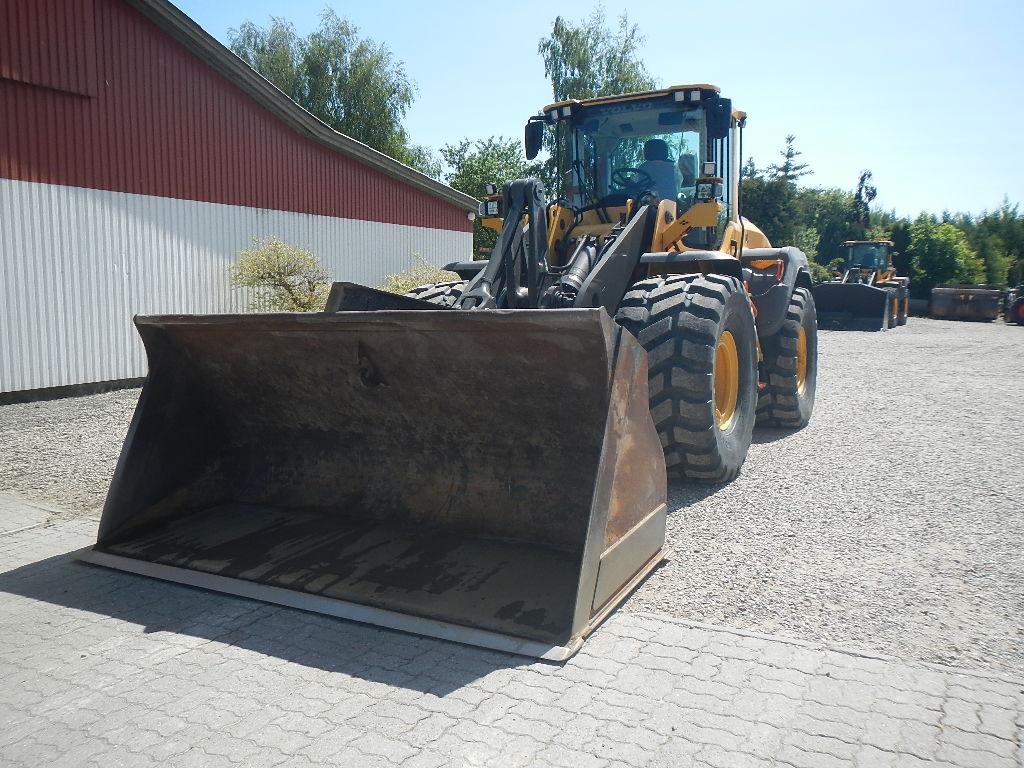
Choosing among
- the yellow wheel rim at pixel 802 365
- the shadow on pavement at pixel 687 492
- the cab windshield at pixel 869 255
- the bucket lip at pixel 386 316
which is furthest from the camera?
the cab windshield at pixel 869 255

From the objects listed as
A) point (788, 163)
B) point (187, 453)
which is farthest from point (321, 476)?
point (788, 163)

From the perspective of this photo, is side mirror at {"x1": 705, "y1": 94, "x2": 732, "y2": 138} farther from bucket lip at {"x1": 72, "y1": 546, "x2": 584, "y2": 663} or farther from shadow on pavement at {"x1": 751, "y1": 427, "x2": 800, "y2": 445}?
bucket lip at {"x1": 72, "y1": 546, "x2": 584, "y2": 663}

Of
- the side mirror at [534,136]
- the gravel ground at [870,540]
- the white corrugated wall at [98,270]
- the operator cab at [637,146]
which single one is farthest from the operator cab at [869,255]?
the side mirror at [534,136]

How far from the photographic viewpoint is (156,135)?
10.8 meters

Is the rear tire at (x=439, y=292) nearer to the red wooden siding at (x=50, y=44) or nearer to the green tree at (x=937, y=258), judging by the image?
the red wooden siding at (x=50, y=44)

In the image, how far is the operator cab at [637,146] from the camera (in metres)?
6.59

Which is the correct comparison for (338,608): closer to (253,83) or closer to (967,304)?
(253,83)

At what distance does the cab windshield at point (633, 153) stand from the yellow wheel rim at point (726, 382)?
159 cm

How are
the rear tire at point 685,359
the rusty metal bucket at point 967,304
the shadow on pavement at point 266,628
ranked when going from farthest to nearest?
the rusty metal bucket at point 967,304 < the rear tire at point 685,359 < the shadow on pavement at point 266,628

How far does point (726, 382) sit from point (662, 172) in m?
1.96

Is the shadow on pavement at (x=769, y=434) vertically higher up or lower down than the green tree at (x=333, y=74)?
lower down

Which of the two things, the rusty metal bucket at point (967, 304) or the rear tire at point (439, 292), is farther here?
the rusty metal bucket at point (967, 304)

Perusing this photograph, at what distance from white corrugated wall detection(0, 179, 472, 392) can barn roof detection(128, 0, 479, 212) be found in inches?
61.5

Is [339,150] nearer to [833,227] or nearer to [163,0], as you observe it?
[163,0]
